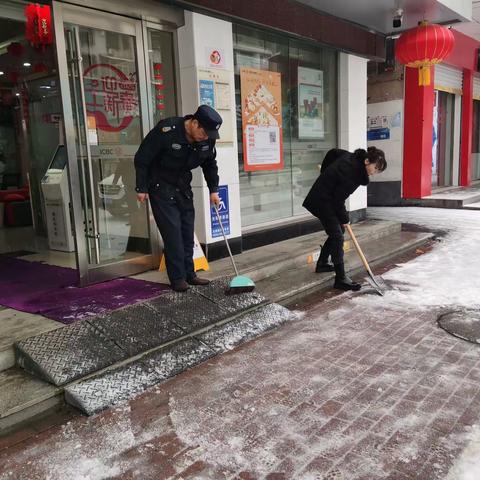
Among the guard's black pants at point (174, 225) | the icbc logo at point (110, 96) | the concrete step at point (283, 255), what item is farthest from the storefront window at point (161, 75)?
the concrete step at point (283, 255)

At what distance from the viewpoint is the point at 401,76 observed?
11000 mm

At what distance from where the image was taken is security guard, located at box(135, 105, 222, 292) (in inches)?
166

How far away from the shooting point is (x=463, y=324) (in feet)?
13.6

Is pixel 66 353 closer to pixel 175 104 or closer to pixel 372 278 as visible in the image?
pixel 372 278

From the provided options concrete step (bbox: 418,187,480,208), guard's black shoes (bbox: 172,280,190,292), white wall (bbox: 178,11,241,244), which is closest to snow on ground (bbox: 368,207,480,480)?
guard's black shoes (bbox: 172,280,190,292)

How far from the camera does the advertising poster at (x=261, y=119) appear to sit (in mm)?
6520

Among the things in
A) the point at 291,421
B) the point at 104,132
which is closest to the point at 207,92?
the point at 104,132

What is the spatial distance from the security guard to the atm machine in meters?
2.47

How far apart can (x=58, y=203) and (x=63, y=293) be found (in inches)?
94.4

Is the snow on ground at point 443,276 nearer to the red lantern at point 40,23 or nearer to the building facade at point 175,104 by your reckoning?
the building facade at point 175,104

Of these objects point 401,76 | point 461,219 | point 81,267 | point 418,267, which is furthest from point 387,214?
point 81,267

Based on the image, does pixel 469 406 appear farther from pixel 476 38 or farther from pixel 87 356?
pixel 476 38

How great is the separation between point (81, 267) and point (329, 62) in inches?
216

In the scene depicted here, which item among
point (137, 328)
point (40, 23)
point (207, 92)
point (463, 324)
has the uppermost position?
point (40, 23)
